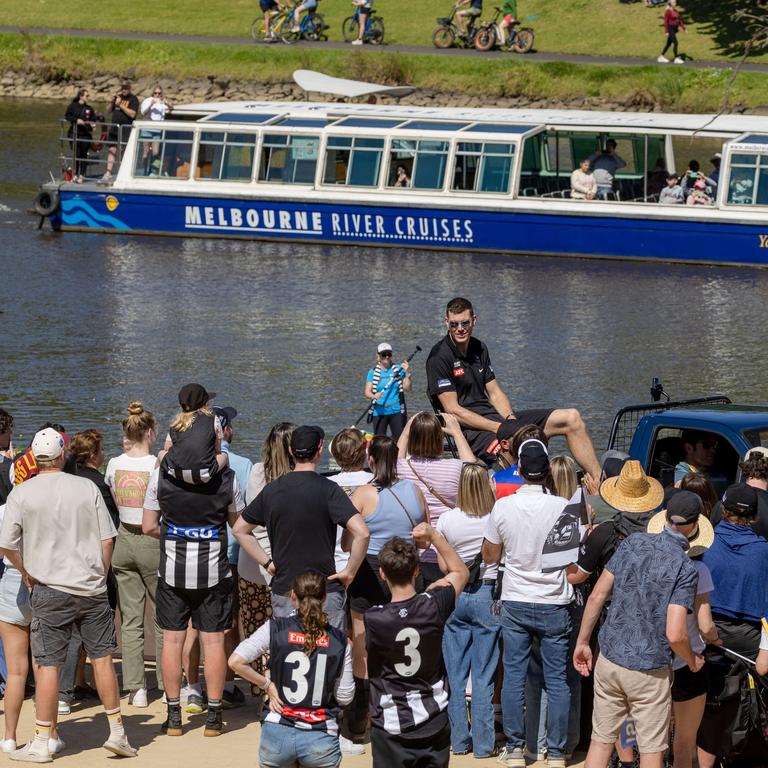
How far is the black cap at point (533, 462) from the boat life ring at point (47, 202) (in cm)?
2510

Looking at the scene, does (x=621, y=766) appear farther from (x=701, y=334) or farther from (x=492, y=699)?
(x=701, y=334)

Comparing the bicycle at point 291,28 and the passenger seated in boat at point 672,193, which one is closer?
the passenger seated in boat at point 672,193

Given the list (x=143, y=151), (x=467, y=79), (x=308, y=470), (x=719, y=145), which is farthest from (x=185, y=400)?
(x=467, y=79)

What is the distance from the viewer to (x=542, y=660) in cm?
861

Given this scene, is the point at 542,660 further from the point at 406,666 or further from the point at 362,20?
the point at 362,20

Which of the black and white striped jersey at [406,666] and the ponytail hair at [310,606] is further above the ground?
the ponytail hair at [310,606]

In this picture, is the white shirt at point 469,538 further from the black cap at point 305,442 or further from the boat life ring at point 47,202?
the boat life ring at point 47,202

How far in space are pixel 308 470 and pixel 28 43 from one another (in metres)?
55.4

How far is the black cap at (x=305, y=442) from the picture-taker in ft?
27.6

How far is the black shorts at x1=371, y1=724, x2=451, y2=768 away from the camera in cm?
734

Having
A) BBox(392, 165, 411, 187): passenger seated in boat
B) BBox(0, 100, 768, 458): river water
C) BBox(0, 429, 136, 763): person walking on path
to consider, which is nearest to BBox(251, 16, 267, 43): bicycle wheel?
BBox(0, 100, 768, 458): river water

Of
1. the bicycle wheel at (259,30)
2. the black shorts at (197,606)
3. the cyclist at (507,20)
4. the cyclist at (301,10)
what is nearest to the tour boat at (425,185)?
the black shorts at (197,606)

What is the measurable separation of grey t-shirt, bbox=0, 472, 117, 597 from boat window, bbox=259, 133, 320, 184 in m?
23.1

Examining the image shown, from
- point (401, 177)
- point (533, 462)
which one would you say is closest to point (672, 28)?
point (401, 177)
